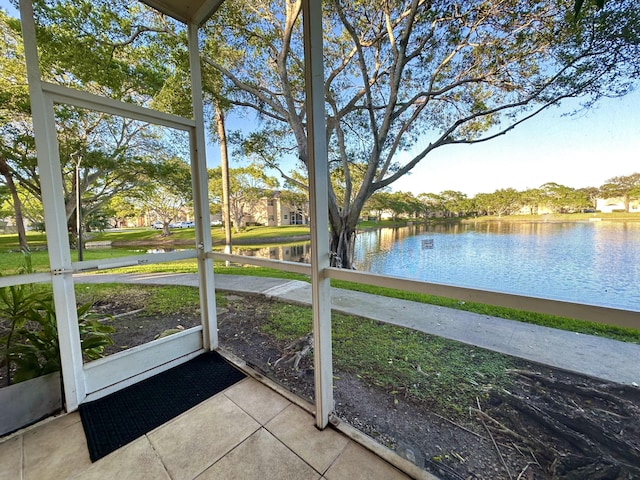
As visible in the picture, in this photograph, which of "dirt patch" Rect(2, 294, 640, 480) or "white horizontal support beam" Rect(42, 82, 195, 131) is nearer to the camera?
"dirt patch" Rect(2, 294, 640, 480)

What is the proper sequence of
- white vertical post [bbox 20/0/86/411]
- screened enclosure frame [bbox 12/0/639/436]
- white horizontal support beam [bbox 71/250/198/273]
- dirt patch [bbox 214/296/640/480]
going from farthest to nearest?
1. white horizontal support beam [bbox 71/250/198/273]
2. white vertical post [bbox 20/0/86/411]
3. screened enclosure frame [bbox 12/0/639/436]
4. dirt patch [bbox 214/296/640/480]

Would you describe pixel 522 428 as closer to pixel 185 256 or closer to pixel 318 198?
pixel 318 198

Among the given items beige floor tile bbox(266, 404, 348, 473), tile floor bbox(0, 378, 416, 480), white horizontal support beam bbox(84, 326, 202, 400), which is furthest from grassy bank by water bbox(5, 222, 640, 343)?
beige floor tile bbox(266, 404, 348, 473)

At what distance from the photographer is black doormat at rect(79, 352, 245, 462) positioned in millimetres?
1507

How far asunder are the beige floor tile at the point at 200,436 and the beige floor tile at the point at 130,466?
4cm

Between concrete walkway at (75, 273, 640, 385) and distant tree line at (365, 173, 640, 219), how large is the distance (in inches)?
30.6

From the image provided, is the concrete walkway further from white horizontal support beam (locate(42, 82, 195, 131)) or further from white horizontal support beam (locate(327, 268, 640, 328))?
white horizontal support beam (locate(42, 82, 195, 131))

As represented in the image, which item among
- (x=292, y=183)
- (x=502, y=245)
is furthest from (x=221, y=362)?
(x=502, y=245)

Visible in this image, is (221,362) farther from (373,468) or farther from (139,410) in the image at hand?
(373,468)

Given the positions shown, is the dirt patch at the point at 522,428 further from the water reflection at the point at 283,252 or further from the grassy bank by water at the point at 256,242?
the water reflection at the point at 283,252

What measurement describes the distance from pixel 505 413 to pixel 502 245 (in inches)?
41.9

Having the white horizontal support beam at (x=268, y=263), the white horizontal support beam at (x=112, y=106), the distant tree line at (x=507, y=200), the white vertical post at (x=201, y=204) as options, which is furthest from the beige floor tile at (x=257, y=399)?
the white horizontal support beam at (x=112, y=106)

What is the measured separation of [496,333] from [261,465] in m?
1.76

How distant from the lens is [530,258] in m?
1.00
